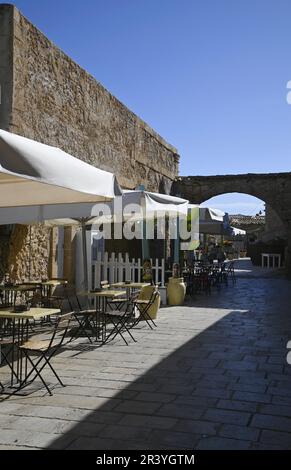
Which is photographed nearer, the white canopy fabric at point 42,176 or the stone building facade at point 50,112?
the white canopy fabric at point 42,176

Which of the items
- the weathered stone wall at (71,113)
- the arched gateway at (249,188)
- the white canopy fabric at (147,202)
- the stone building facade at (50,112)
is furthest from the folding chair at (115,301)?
the arched gateway at (249,188)

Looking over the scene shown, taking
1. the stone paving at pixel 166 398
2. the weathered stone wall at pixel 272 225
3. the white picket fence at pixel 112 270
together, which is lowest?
the stone paving at pixel 166 398

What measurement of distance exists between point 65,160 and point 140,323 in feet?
13.8

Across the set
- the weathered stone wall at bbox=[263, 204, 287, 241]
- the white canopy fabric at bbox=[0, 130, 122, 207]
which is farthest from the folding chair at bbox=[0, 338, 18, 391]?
the weathered stone wall at bbox=[263, 204, 287, 241]

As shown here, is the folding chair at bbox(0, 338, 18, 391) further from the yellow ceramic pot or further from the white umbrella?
the yellow ceramic pot

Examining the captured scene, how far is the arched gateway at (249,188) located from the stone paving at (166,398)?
11570mm

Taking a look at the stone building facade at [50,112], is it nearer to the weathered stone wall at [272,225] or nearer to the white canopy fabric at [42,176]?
the white canopy fabric at [42,176]

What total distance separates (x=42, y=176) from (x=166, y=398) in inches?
81.8

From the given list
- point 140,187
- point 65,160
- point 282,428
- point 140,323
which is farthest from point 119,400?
point 140,187

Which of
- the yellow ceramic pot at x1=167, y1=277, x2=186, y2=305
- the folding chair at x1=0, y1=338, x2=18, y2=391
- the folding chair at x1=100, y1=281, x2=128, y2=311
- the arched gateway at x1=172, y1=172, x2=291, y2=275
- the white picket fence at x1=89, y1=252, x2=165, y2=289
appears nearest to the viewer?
the folding chair at x1=0, y1=338, x2=18, y2=391

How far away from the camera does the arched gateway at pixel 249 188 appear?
Result: 1778cm

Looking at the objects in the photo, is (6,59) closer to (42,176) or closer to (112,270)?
(112,270)

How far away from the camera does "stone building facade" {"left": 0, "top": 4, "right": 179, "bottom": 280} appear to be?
24.4 ft

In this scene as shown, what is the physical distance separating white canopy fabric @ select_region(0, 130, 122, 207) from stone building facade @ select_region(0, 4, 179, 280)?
7.73 feet
